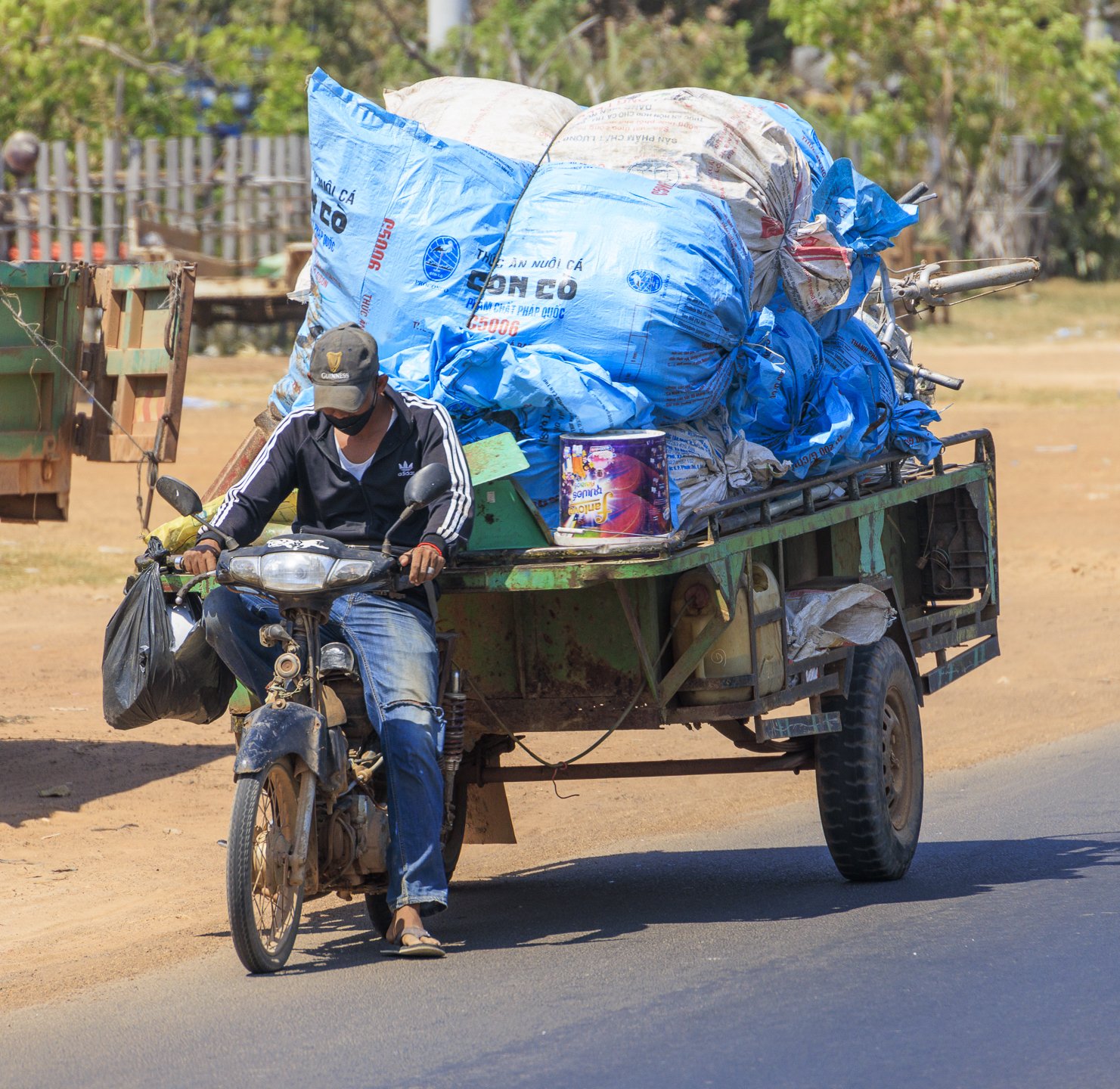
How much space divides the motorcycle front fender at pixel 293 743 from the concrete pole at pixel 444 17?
1059 inches

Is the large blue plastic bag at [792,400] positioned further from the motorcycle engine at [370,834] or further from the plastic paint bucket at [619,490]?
the motorcycle engine at [370,834]

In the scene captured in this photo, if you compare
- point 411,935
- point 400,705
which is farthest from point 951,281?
point 411,935

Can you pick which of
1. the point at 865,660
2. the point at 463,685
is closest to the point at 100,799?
A: the point at 463,685

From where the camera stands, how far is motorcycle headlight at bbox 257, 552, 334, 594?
5.06 meters

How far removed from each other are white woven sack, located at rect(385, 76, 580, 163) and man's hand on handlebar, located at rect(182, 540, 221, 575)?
179cm

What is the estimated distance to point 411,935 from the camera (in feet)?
17.5

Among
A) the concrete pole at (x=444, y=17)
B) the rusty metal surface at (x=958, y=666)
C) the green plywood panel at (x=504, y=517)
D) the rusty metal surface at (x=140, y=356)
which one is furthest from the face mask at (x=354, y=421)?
the concrete pole at (x=444, y=17)

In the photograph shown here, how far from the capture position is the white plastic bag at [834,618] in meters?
6.20

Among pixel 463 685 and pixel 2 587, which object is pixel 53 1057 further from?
pixel 2 587

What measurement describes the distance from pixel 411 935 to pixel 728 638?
1.32 m

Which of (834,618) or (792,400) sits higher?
(792,400)

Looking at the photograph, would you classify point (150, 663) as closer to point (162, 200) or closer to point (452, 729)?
point (452, 729)

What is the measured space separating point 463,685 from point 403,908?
2.54 ft

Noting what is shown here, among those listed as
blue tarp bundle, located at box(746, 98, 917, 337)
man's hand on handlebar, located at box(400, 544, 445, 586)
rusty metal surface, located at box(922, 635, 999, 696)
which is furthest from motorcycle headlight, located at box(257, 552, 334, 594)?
rusty metal surface, located at box(922, 635, 999, 696)
